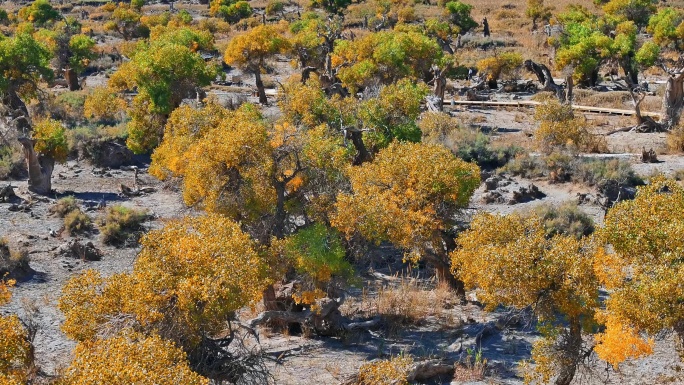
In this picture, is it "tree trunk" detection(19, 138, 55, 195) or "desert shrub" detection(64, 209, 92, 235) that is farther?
"tree trunk" detection(19, 138, 55, 195)

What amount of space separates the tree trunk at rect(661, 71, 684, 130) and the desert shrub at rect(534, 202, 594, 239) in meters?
11.8

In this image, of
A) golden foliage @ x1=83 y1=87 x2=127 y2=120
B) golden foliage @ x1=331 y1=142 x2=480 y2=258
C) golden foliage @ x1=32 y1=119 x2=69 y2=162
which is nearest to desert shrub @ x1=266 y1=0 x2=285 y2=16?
golden foliage @ x1=83 y1=87 x2=127 y2=120

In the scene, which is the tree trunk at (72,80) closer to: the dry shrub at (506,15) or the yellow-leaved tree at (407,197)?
the yellow-leaved tree at (407,197)

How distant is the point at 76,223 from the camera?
71.2 feet

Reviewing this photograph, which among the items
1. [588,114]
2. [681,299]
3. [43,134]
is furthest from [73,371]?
[588,114]

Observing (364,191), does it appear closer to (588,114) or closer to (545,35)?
(588,114)

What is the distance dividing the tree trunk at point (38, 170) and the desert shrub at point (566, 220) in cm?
1590

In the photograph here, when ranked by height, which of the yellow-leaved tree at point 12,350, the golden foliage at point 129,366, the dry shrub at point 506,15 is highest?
the golden foliage at point 129,366

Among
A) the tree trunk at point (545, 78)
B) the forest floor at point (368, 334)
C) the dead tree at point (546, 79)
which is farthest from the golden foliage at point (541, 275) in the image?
the tree trunk at point (545, 78)

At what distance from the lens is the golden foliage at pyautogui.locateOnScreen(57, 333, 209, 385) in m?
8.38

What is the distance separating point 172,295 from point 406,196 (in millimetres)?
6383

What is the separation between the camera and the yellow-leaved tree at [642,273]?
396 inches

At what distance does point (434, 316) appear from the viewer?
1722 cm

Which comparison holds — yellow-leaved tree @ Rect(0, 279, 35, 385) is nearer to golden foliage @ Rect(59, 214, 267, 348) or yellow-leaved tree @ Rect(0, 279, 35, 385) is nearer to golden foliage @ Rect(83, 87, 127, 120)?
golden foliage @ Rect(59, 214, 267, 348)
